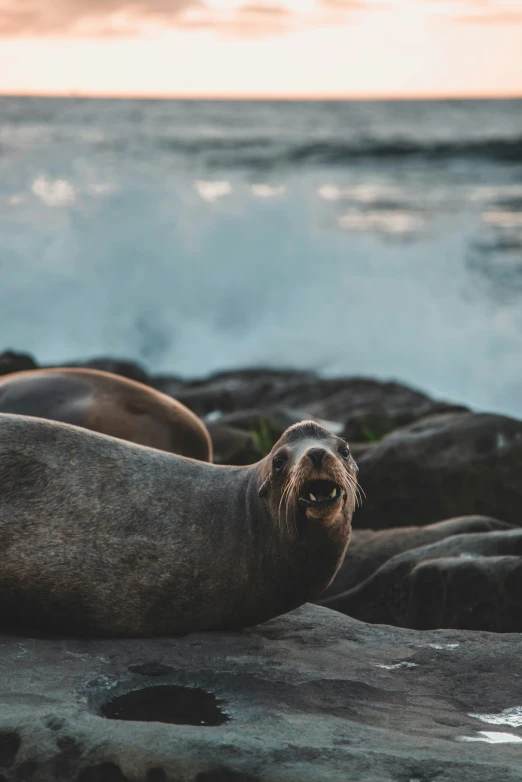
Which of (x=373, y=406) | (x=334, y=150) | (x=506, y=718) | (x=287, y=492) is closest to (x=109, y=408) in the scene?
(x=287, y=492)

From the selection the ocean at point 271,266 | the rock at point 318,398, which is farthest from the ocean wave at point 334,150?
the rock at point 318,398

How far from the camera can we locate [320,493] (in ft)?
12.2

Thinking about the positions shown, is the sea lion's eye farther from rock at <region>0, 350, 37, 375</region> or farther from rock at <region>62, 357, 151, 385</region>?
rock at <region>62, 357, 151, 385</region>

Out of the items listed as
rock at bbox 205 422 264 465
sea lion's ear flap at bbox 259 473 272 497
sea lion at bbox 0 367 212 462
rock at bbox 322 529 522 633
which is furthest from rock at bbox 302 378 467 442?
sea lion's ear flap at bbox 259 473 272 497

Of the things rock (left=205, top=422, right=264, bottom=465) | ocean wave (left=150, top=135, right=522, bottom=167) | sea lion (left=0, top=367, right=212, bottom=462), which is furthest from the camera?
ocean wave (left=150, top=135, right=522, bottom=167)

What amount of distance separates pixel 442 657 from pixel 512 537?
52.8 inches

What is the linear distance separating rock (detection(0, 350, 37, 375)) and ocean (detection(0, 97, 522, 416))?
523 centimetres

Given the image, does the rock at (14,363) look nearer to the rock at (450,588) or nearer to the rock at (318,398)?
the rock at (318,398)

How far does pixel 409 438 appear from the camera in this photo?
7.38 m

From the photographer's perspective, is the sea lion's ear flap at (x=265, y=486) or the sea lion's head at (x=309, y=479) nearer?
the sea lion's head at (x=309, y=479)

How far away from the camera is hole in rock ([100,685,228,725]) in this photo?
3.22m

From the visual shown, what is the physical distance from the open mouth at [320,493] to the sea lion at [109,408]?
7.82 feet

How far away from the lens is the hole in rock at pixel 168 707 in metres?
3.22

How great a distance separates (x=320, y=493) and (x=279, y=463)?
0.83 ft
